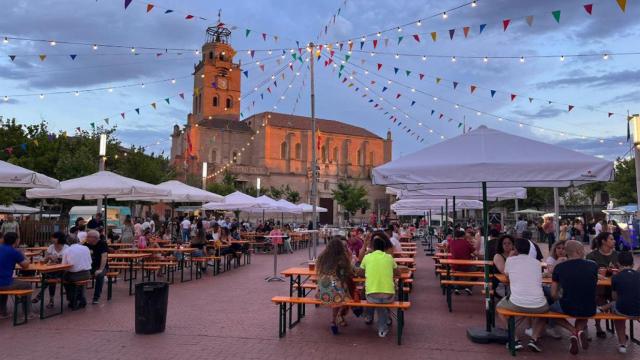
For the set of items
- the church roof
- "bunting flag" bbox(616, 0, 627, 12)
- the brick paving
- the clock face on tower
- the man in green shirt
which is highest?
the clock face on tower

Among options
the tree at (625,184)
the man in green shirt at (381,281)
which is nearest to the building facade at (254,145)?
the tree at (625,184)

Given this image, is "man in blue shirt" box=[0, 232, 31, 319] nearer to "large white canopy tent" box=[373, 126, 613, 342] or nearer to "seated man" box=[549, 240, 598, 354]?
"large white canopy tent" box=[373, 126, 613, 342]

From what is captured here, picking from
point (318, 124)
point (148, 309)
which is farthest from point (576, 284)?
point (318, 124)

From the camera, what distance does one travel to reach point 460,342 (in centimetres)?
654

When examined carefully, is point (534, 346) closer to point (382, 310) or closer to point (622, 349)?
point (622, 349)

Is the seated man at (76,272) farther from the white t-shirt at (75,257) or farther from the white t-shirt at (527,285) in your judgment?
the white t-shirt at (527,285)

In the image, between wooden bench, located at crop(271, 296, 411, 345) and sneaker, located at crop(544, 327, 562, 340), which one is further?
sneaker, located at crop(544, 327, 562, 340)

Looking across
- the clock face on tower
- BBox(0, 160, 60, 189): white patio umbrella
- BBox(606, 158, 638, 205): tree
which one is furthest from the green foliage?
BBox(606, 158, 638, 205): tree

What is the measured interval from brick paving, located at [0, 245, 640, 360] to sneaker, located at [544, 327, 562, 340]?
0.48ft

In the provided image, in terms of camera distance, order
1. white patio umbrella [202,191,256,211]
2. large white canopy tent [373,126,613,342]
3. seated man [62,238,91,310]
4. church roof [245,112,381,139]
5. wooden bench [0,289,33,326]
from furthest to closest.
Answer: church roof [245,112,381,139], white patio umbrella [202,191,256,211], seated man [62,238,91,310], wooden bench [0,289,33,326], large white canopy tent [373,126,613,342]

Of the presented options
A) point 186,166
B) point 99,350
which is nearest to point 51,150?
point 186,166

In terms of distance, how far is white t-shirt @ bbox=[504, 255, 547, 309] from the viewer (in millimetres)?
6031

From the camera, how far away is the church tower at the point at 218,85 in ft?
215

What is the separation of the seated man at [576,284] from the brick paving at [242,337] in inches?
22.1
